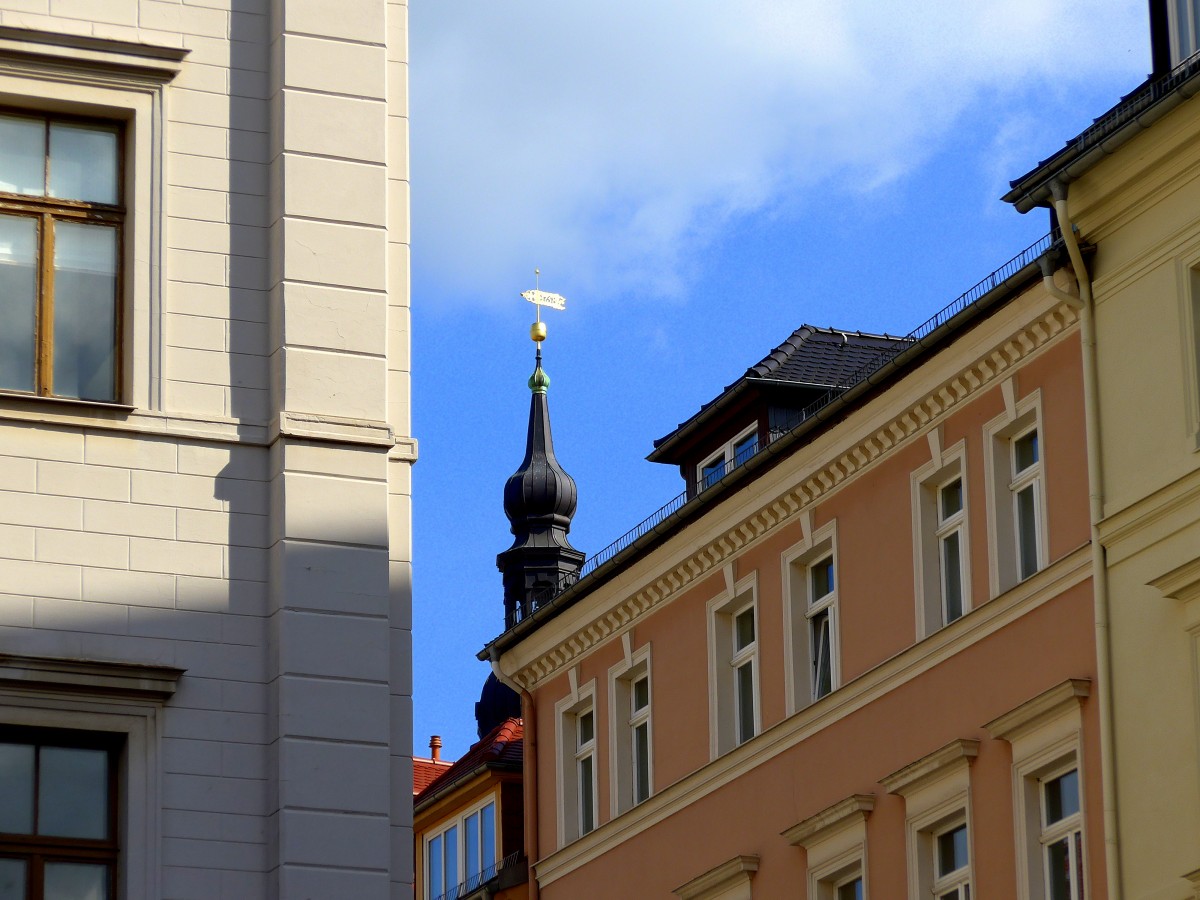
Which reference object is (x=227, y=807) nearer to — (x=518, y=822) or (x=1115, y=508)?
(x=1115, y=508)

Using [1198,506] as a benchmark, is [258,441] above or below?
below

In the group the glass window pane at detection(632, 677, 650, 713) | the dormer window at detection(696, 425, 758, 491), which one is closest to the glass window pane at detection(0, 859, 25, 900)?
the dormer window at detection(696, 425, 758, 491)

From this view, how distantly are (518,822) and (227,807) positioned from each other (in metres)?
30.5

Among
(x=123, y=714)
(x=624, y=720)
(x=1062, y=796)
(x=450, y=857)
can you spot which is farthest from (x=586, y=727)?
(x=123, y=714)

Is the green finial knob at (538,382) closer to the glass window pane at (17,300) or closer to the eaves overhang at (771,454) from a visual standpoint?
the eaves overhang at (771,454)

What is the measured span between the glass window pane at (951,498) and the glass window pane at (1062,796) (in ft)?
13.1

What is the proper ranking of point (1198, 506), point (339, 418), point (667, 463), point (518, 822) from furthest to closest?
point (518, 822), point (667, 463), point (1198, 506), point (339, 418)

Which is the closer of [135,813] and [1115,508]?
[135,813]

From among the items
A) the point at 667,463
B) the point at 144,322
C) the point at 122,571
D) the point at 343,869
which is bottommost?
the point at 343,869

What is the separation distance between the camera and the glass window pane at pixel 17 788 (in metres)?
16.8

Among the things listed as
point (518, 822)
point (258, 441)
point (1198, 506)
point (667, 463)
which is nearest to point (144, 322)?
point (258, 441)

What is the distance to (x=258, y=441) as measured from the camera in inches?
702

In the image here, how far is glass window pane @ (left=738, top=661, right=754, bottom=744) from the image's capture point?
38.6 metres

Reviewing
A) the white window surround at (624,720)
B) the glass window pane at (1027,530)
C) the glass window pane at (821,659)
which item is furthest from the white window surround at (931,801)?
the white window surround at (624,720)
